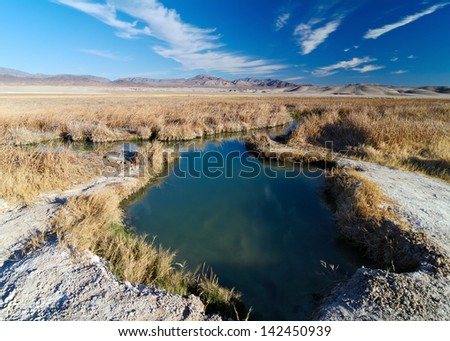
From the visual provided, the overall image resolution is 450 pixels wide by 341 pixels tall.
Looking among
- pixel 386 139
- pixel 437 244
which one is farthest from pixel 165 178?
pixel 386 139

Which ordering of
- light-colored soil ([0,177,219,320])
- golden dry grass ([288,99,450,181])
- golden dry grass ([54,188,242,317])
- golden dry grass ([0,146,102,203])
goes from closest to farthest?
1. light-colored soil ([0,177,219,320])
2. golden dry grass ([54,188,242,317])
3. golden dry grass ([0,146,102,203])
4. golden dry grass ([288,99,450,181])

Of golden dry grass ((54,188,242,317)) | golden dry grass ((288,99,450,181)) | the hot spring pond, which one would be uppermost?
golden dry grass ((288,99,450,181))

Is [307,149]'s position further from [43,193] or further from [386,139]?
[43,193]

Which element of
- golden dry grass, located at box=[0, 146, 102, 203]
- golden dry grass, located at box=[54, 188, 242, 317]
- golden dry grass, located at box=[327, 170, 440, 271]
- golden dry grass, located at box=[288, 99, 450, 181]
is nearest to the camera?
golden dry grass, located at box=[54, 188, 242, 317]

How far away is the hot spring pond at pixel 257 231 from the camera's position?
4.63 m

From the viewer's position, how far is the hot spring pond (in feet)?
15.2

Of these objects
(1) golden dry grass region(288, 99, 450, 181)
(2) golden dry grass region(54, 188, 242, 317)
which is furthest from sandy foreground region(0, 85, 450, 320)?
(1) golden dry grass region(288, 99, 450, 181)

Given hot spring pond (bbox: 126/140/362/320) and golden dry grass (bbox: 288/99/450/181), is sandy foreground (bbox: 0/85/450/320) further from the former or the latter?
golden dry grass (bbox: 288/99/450/181)

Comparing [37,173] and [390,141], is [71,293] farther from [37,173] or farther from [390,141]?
[390,141]

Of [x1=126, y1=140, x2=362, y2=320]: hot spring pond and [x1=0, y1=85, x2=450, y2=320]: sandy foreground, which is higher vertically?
[x1=0, y1=85, x2=450, y2=320]: sandy foreground

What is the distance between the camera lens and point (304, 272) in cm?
506

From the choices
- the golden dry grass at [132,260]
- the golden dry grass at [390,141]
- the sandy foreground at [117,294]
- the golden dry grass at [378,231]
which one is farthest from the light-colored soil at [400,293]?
the golden dry grass at [390,141]

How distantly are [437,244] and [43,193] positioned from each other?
8.20 metres

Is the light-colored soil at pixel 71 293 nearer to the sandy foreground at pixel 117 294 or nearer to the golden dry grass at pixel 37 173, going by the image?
the sandy foreground at pixel 117 294
